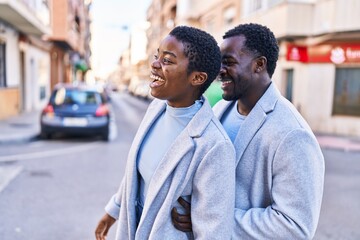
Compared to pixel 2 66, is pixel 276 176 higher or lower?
lower

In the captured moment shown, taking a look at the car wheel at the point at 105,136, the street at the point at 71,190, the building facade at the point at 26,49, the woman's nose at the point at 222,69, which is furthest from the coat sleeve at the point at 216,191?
the building facade at the point at 26,49

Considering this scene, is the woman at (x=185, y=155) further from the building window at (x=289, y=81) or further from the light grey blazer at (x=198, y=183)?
the building window at (x=289, y=81)

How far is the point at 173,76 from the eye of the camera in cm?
145

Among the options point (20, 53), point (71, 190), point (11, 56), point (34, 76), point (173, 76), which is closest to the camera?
point (173, 76)

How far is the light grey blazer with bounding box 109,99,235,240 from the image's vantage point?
133cm

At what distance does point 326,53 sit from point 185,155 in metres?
13.7

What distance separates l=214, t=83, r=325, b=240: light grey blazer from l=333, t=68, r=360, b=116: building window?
13.4 meters

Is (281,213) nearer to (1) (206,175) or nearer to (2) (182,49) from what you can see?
(1) (206,175)

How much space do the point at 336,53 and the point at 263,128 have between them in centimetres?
1344

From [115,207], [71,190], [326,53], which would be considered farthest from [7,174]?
[326,53]

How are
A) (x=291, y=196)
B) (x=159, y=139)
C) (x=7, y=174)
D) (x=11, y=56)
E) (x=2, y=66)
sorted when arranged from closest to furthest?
1. (x=291, y=196)
2. (x=159, y=139)
3. (x=7, y=174)
4. (x=2, y=66)
5. (x=11, y=56)

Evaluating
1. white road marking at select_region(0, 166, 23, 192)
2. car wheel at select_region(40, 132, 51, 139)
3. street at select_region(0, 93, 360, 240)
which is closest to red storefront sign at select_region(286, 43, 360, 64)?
street at select_region(0, 93, 360, 240)

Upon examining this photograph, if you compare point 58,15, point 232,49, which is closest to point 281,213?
point 232,49

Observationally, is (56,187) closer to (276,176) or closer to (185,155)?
(185,155)
